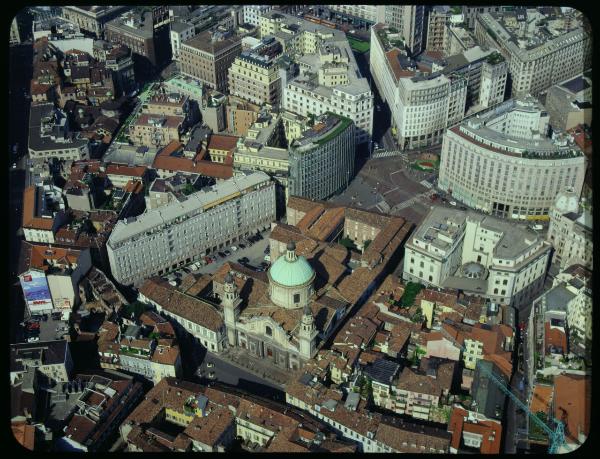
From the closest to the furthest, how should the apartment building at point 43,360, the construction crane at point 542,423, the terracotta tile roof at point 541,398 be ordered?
the construction crane at point 542,423, the terracotta tile roof at point 541,398, the apartment building at point 43,360

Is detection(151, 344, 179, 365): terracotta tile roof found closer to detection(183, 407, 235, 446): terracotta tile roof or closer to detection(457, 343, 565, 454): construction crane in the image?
detection(183, 407, 235, 446): terracotta tile roof

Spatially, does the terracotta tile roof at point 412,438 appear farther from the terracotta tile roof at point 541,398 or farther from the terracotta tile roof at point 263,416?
the terracotta tile roof at point 541,398

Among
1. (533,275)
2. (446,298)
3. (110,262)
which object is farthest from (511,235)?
(110,262)

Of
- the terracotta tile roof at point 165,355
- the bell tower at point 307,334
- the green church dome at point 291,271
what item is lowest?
the terracotta tile roof at point 165,355

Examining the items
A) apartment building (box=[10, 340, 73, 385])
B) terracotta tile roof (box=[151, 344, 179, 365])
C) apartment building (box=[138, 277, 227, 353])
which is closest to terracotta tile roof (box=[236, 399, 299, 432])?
terracotta tile roof (box=[151, 344, 179, 365])

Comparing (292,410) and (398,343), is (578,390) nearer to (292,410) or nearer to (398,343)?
(398,343)

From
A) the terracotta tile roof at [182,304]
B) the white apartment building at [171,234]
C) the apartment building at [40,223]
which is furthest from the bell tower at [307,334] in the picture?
the apartment building at [40,223]
